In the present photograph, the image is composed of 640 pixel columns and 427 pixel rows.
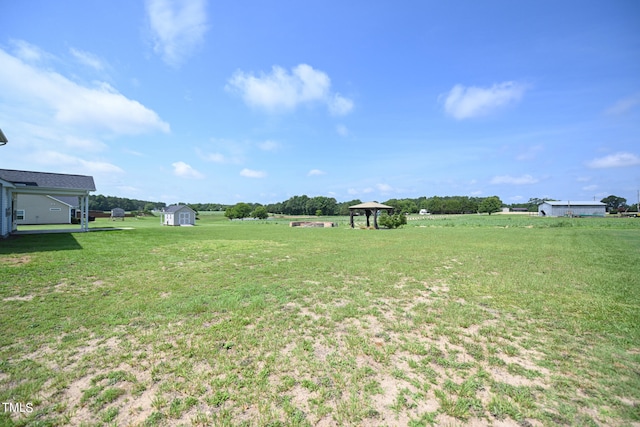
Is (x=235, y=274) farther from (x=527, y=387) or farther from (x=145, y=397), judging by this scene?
(x=527, y=387)

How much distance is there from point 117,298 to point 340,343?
4.76 m

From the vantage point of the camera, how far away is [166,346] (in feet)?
11.6

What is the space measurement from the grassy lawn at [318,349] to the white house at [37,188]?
11.5m

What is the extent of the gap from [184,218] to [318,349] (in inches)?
1560

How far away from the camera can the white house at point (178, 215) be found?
121ft

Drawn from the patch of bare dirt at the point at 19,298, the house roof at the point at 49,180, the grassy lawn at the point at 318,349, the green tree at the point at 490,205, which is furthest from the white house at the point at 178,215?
the green tree at the point at 490,205

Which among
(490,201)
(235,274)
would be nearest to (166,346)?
(235,274)

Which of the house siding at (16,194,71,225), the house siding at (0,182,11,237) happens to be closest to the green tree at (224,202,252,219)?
the house siding at (16,194,71,225)

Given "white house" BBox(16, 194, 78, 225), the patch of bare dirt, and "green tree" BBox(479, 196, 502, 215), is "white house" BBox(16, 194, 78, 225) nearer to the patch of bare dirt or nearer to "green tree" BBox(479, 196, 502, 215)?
the patch of bare dirt

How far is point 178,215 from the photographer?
37.2 metres

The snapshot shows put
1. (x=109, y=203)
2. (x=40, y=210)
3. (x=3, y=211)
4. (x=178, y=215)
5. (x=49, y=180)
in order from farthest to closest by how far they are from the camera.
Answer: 1. (x=109, y=203)
2. (x=178, y=215)
3. (x=40, y=210)
4. (x=49, y=180)
5. (x=3, y=211)

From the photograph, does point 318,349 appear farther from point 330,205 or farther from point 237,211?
point 330,205

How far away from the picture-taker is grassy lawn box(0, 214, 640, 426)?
2.41 m

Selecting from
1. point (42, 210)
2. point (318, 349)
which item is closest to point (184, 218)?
point (42, 210)
